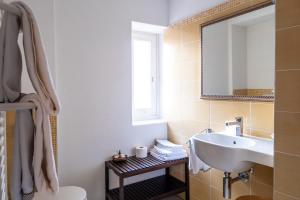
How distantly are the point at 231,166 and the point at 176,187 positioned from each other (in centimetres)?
92

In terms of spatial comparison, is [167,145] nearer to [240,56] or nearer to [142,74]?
[142,74]

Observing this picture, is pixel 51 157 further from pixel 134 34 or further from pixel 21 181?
pixel 134 34

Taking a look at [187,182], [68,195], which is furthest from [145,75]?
[68,195]

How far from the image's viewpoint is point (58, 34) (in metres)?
1.80

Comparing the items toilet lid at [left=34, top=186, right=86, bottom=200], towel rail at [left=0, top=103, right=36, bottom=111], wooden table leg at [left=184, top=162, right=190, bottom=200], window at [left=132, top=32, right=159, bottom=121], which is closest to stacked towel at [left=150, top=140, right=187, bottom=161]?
wooden table leg at [left=184, top=162, right=190, bottom=200]

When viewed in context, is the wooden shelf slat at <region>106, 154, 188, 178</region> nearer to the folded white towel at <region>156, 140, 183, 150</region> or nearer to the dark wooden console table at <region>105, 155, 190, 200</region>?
the dark wooden console table at <region>105, 155, 190, 200</region>

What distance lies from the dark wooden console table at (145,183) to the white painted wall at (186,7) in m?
1.35

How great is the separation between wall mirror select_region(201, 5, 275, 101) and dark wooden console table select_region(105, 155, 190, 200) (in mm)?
733

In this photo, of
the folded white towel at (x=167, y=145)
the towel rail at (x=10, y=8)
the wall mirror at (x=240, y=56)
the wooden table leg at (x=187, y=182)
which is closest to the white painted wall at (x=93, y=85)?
the folded white towel at (x=167, y=145)

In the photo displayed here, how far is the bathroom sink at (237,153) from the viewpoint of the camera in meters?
1.23

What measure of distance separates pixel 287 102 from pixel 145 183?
1.60m

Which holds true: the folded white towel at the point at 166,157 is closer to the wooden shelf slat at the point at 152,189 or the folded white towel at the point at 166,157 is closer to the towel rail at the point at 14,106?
the wooden shelf slat at the point at 152,189

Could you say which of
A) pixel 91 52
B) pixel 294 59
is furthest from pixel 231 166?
pixel 91 52

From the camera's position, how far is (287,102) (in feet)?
3.25
